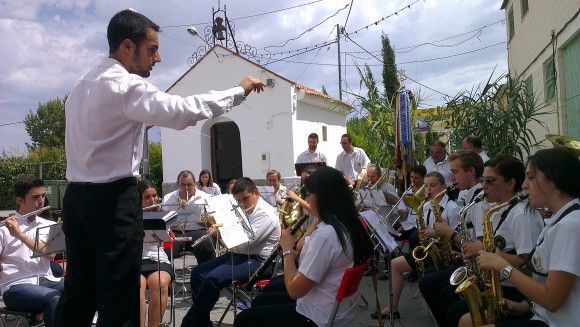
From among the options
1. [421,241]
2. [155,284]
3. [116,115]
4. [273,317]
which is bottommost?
[155,284]

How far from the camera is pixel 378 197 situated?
6.54 meters

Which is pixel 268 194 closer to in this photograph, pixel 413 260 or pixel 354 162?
pixel 354 162

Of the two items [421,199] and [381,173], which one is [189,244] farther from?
[421,199]

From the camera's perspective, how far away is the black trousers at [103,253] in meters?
2.44

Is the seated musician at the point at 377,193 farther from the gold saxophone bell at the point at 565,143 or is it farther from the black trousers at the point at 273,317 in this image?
the black trousers at the point at 273,317

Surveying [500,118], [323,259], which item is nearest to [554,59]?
[500,118]

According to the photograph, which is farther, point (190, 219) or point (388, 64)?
point (388, 64)

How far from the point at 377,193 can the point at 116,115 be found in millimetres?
4526

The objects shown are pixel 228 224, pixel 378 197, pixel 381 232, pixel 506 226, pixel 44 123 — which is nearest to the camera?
pixel 506 226

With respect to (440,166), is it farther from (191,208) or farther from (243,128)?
(243,128)

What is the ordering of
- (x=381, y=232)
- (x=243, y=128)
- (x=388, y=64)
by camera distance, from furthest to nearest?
(x=388, y=64), (x=243, y=128), (x=381, y=232)

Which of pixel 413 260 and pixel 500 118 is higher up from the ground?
pixel 500 118

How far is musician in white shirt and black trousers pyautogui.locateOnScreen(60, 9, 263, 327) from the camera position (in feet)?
7.96

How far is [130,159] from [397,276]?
3.19 metres
